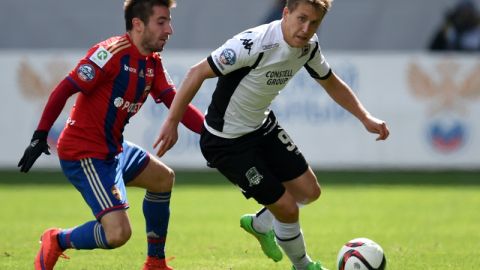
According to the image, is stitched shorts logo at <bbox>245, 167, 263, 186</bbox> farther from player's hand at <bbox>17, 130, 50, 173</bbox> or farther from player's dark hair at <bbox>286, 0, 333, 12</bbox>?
player's hand at <bbox>17, 130, 50, 173</bbox>

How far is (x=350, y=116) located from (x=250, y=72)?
906cm

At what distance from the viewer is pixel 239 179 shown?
719cm

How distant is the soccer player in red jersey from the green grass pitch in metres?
1.01

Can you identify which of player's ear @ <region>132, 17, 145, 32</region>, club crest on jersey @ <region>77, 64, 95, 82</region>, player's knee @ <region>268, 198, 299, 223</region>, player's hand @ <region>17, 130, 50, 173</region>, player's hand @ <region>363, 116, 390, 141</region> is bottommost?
player's knee @ <region>268, 198, 299, 223</region>

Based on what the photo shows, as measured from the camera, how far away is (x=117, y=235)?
6.91 metres

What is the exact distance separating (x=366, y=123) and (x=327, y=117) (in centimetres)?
845

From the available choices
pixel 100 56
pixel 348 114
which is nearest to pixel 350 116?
pixel 348 114

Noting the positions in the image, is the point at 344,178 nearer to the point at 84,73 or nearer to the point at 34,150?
the point at 84,73

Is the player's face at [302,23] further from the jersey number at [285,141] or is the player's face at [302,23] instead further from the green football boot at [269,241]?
the green football boot at [269,241]

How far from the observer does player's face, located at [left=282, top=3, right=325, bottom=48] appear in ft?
22.7

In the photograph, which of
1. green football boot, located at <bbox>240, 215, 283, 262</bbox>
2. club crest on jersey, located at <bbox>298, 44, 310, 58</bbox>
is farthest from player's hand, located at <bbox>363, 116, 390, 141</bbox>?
green football boot, located at <bbox>240, 215, 283, 262</bbox>

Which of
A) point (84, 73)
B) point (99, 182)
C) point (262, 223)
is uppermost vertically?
point (84, 73)

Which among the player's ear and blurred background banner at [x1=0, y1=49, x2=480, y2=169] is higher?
the player's ear

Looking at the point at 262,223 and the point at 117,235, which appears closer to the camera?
the point at 117,235
